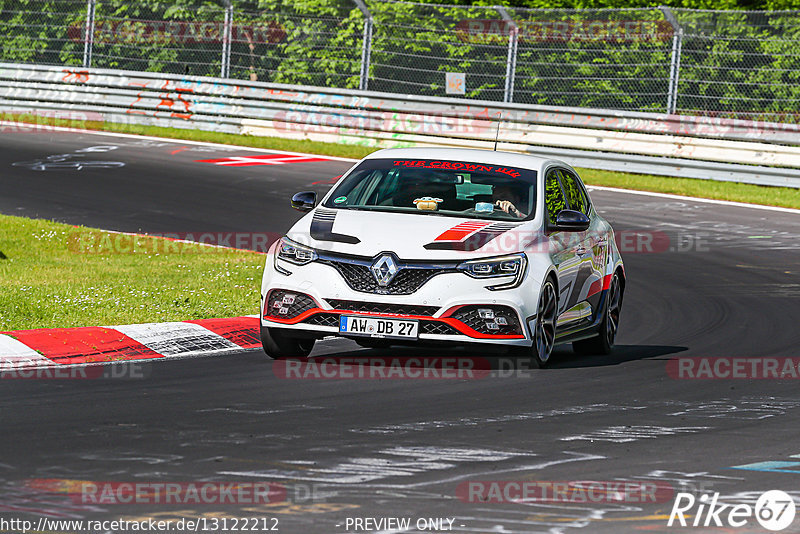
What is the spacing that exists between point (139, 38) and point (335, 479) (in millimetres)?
24427

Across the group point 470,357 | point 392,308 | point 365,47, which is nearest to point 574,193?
point 470,357

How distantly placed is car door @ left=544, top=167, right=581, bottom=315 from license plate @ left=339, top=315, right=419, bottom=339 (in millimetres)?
1354

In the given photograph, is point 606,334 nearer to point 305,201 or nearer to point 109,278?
point 305,201

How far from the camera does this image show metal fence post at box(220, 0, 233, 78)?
28984 millimetres

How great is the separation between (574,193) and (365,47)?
1590 centimetres

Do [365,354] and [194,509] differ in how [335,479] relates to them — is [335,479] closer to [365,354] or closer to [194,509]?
[194,509]

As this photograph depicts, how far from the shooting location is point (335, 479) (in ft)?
22.8

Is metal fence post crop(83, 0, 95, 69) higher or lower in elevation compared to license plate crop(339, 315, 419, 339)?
higher

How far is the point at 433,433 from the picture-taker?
8.23 m

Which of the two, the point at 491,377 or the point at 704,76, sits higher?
the point at 704,76

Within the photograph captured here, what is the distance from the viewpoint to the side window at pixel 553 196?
11.7 m

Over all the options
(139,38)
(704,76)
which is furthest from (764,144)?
(139,38)

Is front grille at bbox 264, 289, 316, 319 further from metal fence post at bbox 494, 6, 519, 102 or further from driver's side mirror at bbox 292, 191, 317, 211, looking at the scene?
metal fence post at bbox 494, 6, 519, 102

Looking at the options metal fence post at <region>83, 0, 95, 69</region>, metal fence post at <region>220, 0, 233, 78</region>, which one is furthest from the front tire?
metal fence post at <region>83, 0, 95, 69</region>
